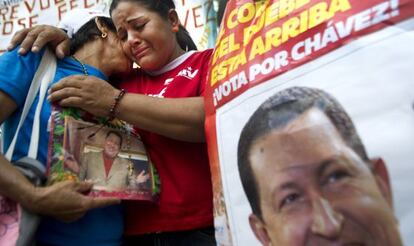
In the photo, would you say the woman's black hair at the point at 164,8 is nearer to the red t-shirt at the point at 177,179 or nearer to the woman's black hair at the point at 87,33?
the woman's black hair at the point at 87,33

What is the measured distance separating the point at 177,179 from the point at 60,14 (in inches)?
48.2

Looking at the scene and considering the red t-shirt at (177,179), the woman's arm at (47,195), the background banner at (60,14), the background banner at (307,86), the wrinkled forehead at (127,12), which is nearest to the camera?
the background banner at (307,86)

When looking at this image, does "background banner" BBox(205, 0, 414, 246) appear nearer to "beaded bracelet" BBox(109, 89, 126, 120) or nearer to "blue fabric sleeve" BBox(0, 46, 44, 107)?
"beaded bracelet" BBox(109, 89, 126, 120)

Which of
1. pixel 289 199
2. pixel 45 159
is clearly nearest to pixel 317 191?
pixel 289 199

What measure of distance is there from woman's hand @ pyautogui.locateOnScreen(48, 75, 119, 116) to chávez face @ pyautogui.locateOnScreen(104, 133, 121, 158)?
0.16 feet

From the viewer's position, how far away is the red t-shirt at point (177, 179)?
36.4 inches

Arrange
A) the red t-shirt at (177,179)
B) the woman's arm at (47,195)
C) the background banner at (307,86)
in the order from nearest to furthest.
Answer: the background banner at (307,86)
the woman's arm at (47,195)
the red t-shirt at (177,179)

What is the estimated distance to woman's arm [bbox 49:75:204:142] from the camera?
34.2 inches

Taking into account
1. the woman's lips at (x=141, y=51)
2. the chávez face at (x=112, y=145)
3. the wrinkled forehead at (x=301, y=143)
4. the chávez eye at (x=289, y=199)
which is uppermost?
the woman's lips at (x=141, y=51)

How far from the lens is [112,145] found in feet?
2.97

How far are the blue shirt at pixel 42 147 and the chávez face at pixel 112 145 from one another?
111mm

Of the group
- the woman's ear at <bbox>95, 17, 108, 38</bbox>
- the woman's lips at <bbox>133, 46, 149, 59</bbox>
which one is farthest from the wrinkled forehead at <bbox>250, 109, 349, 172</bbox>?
the woman's ear at <bbox>95, 17, 108, 38</bbox>

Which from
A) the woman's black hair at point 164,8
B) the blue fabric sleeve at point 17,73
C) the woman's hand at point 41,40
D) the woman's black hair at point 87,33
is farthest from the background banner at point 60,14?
the blue fabric sleeve at point 17,73

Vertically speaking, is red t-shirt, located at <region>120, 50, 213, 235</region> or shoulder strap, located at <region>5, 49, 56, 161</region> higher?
shoulder strap, located at <region>5, 49, 56, 161</region>
